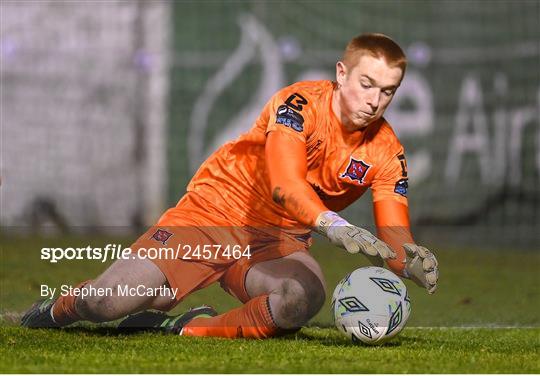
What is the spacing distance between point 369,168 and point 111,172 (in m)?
10.0

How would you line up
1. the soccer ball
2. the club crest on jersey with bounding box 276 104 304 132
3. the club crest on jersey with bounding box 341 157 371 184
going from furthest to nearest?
the club crest on jersey with bounding box 341 157 371 184 < the club crest on jersey with bounding box 276 104 304 132 < the soccer ball

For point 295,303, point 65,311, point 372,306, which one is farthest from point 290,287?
point 65,311

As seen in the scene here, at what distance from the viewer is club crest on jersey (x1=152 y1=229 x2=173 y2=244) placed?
6.95 meters

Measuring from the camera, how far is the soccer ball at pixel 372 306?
6195mm

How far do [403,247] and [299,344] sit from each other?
755 millimetres

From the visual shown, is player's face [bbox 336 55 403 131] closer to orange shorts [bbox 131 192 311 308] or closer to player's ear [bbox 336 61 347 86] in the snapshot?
player's ear [bbox 336 61 347 86]

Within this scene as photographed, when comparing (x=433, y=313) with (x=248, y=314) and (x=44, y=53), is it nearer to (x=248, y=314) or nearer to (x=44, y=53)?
(x=248, y=314)

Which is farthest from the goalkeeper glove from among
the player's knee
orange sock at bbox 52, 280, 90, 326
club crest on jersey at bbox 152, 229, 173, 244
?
orange sock at bbox 52, 280, 90, 326

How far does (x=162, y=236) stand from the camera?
697 cm

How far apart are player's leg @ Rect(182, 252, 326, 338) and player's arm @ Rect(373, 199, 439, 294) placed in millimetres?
437

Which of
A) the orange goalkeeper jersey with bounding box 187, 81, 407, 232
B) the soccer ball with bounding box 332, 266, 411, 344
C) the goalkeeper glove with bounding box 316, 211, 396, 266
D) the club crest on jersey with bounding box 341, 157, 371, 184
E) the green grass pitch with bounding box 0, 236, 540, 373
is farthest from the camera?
the club crest on jersey with bounding box 341, 157, 371, 184

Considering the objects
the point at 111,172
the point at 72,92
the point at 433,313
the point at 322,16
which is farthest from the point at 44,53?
the point at 433,313

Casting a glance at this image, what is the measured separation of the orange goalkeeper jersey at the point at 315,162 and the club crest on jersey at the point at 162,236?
1.27 feet

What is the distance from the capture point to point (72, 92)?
16781 mm
